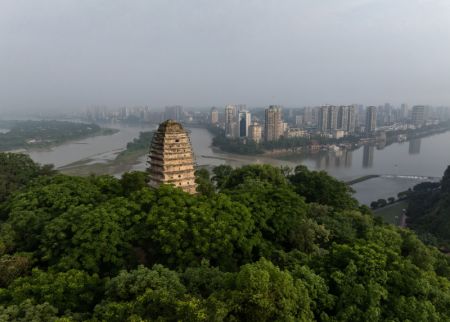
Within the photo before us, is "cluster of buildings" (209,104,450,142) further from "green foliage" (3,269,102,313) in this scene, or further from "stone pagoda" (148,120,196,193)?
"green foliage" (3,269,102,313)

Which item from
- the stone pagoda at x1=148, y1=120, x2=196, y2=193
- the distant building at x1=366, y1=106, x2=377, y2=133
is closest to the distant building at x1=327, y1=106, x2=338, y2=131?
the distant building at x1=366, y1=106, x2=377, y2=133

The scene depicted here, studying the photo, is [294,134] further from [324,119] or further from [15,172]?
[15,172]

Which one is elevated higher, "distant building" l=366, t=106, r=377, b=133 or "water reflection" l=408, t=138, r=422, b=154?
"distant building" l=366, t=106, r=377, b=133

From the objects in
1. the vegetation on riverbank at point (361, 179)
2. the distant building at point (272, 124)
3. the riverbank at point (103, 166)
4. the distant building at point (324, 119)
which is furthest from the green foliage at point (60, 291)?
Answer: the distant building at point (324, 119)

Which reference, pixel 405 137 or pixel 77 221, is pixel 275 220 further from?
pixel 405 137

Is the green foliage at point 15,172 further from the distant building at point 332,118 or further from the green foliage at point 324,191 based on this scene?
the distant building at point 332,118

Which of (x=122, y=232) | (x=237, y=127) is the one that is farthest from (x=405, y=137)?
(x=122, y=232)
